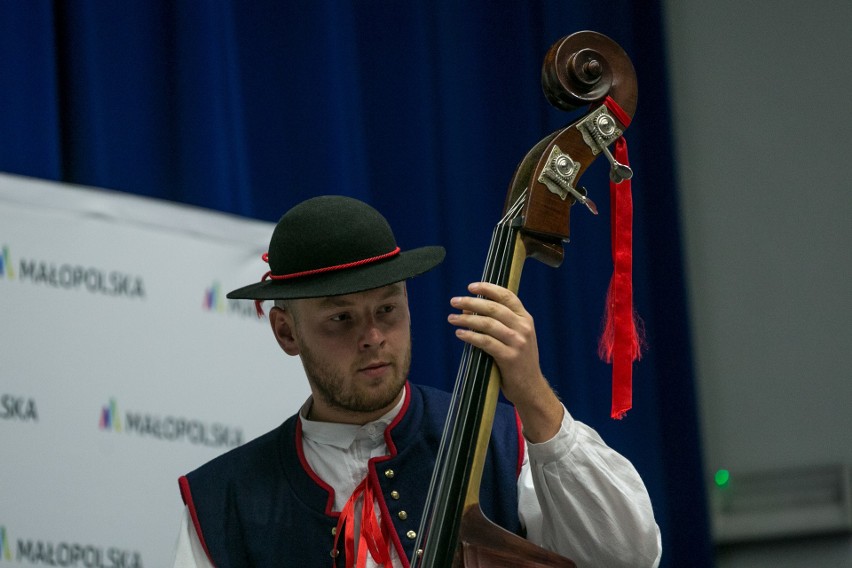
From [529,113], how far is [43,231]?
1.37 metres

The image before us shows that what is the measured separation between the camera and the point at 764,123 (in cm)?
322

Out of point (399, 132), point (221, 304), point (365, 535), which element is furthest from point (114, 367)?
point (399, 132)

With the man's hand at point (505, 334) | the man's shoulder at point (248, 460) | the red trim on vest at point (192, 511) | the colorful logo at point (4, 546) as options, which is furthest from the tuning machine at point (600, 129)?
the colorful logo at point (4, 546)

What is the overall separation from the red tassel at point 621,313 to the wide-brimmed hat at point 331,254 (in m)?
0.24

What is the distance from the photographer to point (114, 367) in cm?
214

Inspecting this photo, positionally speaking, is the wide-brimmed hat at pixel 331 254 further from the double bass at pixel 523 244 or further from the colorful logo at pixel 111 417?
the colorful logo at pixel 111 417

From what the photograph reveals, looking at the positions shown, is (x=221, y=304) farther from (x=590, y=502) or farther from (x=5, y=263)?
(x=590, y=502)

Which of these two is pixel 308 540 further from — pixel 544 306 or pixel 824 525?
pixel 824 525

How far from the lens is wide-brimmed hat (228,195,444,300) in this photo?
156cm

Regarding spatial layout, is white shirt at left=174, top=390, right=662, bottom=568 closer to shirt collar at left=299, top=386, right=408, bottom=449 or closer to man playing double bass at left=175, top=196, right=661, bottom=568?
man playing double bass at left=175, top=196, right=661, bottom=568

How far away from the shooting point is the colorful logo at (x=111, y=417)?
2105mm

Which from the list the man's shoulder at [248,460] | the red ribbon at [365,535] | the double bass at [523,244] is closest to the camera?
the double bass at [523,244]

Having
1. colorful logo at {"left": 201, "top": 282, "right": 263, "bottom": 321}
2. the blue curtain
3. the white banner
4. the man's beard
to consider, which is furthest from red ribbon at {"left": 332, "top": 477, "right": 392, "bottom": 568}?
the blue curtain

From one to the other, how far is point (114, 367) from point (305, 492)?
2.11ft
